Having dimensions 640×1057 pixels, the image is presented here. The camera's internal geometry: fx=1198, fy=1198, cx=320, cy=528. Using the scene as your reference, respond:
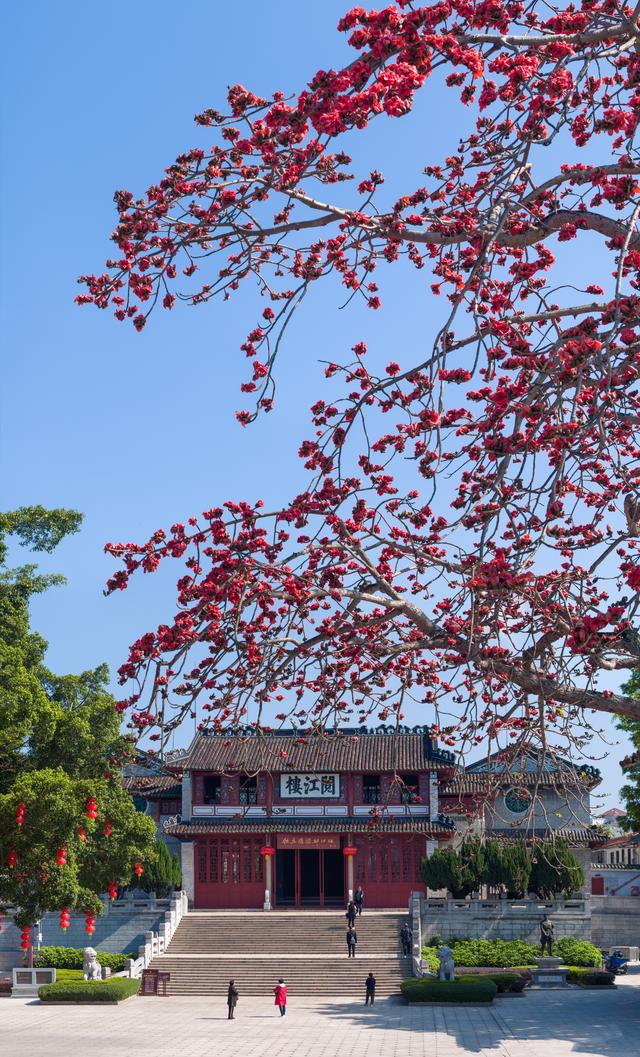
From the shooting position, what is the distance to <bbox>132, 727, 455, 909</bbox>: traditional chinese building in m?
39.6

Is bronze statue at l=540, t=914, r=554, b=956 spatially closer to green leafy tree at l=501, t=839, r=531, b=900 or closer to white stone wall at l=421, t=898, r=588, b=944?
white stone wall at l=421, t=898, r=588, b=944

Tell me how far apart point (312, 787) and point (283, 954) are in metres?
8.39

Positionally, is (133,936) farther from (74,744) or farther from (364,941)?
(74,744)

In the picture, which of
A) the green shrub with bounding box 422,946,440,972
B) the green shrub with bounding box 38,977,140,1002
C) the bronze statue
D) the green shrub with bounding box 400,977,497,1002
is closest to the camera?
the green shrub with bounding box 400,977,497,1002

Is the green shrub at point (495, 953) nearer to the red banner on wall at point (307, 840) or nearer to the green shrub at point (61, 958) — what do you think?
the red banner on wall at point (307, 840)

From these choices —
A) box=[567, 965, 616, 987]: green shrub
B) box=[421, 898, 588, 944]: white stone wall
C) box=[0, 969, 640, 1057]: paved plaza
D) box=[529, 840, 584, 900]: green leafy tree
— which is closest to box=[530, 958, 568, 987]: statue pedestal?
box=[567, 965, 616, 987]: green shrub

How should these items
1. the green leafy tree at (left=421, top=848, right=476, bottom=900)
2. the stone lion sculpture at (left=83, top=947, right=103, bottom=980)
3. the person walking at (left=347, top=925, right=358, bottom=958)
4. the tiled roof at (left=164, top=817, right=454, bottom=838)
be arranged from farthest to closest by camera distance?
1. the tiled roof at (left=164, top=817, right=454, bottom=838)
2. the green leafy tree at (left=421, top=848, right=476, bottom=900)
3. the person walking at (left=347, top=925, right=358, bottom=958)
4. the stone lion sculpture at (left=83, top=947, right=103, bottom=980)

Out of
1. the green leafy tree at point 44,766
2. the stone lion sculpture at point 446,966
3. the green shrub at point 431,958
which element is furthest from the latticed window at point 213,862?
the green leafy tree at point 44,766

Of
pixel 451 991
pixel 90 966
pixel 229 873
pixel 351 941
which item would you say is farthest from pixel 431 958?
pixel 229 873

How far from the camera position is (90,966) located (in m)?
30.8

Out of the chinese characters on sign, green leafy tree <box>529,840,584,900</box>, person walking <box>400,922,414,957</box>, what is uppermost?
the chinese characters on sign

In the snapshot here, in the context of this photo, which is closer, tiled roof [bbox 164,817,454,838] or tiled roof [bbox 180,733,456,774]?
tiled roof [bbox 164,817,454,838]

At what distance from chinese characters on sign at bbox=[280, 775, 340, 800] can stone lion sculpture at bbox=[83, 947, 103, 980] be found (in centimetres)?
1136

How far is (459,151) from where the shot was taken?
812 cm
